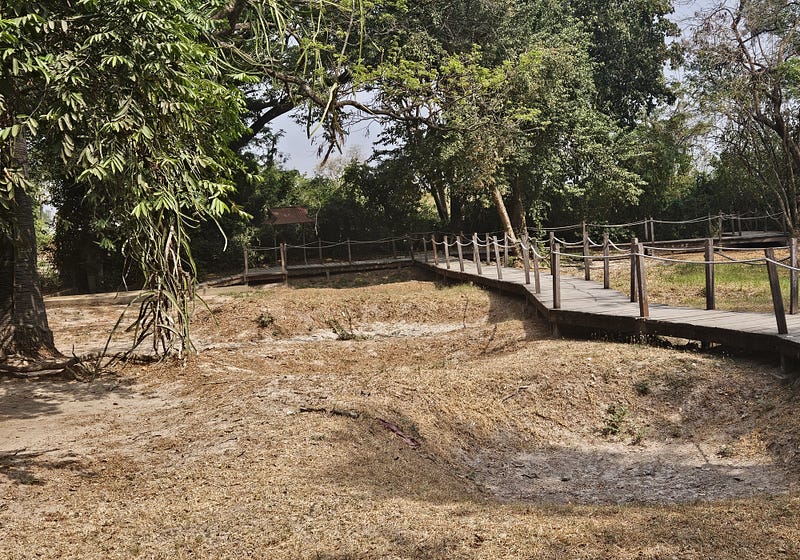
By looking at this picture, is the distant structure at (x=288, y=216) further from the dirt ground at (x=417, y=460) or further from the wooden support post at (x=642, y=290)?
the wooden support post at (x=642, y=290)

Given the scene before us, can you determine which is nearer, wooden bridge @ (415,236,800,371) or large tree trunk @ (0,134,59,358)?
wooden bridge @ (415,236,800,371)

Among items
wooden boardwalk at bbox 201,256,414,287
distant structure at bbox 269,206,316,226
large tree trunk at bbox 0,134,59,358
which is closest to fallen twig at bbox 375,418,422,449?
large tree trunk at bbox 0,134,59,358

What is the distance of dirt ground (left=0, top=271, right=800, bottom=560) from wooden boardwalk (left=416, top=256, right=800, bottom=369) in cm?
31

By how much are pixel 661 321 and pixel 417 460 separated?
4198 millimetres

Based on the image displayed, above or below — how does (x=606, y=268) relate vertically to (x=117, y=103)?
below

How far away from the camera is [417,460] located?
5.95 metres

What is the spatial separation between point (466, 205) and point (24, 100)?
79.0 feet

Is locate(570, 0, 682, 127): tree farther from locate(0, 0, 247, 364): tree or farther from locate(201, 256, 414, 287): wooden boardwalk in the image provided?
locate(0, 0, 247, 364): tree

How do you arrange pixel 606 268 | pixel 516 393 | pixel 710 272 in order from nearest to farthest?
pixel 516 393 → pixel 710 272 → pixel 606 268

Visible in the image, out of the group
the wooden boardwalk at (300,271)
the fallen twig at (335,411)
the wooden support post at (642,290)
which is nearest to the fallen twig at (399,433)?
the fallen twig at (335,411)

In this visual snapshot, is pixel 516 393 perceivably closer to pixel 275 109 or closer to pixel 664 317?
pixel 664 317

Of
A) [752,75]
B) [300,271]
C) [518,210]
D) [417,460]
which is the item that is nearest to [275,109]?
[300,271]

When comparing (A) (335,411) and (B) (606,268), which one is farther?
(B) (606,268)

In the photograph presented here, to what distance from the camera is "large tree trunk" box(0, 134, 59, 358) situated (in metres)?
10.6
